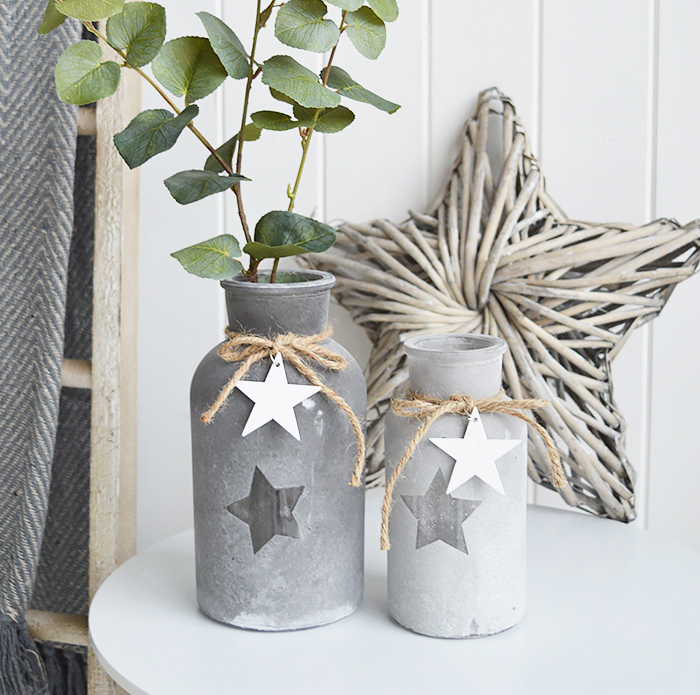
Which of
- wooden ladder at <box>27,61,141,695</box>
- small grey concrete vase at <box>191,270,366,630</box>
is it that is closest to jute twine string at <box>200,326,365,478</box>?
small grey concrete vase at <box>191,270,366,630</box>

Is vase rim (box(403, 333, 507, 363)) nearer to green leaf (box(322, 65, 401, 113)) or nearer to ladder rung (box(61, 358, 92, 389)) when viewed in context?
green leaf (box(322, 65, 401, 113))

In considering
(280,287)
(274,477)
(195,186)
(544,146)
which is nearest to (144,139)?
(195,186)

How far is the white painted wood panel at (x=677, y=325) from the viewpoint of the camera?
90 cm

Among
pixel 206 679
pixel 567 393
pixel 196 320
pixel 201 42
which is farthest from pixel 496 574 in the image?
pixel 196 320

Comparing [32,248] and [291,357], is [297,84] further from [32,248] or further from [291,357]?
[32,248]

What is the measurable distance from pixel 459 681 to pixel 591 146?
64 cm

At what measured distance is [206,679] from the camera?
58 cm

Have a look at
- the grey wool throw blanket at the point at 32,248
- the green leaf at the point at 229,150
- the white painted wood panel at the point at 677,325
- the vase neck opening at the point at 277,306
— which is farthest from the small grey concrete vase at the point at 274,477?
the white painted wood panel at the point at 677,325

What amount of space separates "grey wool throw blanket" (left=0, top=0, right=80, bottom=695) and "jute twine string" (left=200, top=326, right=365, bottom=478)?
1.20 feet

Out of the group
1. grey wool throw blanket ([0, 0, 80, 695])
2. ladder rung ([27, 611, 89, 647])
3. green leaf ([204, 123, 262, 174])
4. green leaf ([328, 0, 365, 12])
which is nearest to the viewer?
green leaf ([328, 0, 365, 12])

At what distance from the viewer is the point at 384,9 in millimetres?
595

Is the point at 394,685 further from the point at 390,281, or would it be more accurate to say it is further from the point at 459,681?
the point at 390,281

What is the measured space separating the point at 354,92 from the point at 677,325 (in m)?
0.54

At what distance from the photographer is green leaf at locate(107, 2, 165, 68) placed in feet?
2.03
